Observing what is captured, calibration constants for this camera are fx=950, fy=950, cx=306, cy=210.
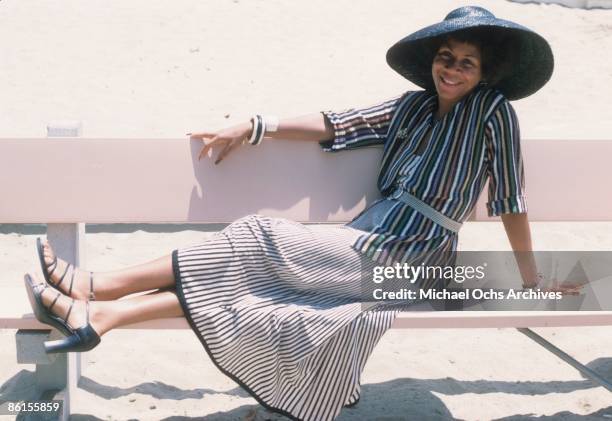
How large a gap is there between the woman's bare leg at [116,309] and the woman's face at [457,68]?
128cm

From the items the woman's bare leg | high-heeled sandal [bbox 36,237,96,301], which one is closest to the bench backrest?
high-heeled sandal [bbox 36,237,96,301]

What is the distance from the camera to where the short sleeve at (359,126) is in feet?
12.2

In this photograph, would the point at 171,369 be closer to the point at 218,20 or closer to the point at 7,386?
the point at 7,386

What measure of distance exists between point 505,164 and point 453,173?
0.64ft

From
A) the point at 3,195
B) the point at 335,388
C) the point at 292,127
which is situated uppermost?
the point at 292,127

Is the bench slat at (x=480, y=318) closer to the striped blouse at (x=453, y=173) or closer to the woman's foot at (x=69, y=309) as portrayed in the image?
the woman's foot at (x=69, y=309)

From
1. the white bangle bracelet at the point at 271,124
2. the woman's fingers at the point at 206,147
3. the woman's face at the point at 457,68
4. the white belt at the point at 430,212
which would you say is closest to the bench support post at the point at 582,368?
the white belt at the point at 430,212

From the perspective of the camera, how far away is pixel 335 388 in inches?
123

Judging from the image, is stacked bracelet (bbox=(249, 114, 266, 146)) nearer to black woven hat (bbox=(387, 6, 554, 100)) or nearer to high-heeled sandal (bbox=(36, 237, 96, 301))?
black woven hat (bbox=(387, 6, 554, 100))

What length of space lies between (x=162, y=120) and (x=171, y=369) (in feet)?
14.7

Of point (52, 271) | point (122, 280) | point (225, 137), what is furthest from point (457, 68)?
point (52, 271)

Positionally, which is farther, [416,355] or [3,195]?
[416,355]

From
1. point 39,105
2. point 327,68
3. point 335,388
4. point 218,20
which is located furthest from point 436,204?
point 218,20

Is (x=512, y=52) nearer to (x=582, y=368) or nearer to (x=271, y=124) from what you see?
(x=271, y=124)
